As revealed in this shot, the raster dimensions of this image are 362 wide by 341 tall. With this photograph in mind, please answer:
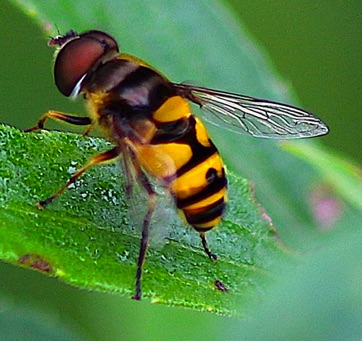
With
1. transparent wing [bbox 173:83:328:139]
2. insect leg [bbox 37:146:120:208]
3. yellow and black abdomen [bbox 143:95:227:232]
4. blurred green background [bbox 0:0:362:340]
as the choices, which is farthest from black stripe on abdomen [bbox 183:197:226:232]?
blurred green background [bbox 0:0:362:340]

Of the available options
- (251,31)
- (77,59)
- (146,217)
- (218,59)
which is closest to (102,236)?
(146,217)

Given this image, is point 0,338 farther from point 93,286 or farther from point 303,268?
point 303,268

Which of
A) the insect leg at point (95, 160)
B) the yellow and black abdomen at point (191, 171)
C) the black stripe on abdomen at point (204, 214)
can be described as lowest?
the black stripe on abdomen at point (204, 214)

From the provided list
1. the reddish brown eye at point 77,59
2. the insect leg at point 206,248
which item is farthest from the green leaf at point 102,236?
the reddish brown eye at point 77,59

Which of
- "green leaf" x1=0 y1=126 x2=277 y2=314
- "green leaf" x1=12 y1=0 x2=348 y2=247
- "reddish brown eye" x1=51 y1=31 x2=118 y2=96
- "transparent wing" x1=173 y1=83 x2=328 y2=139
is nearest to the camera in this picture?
"green leaf" x1=0 y1=126 x2=277 y2=314

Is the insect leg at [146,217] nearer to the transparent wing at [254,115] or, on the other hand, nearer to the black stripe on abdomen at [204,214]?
the black stripe on abdomen at [204,214]

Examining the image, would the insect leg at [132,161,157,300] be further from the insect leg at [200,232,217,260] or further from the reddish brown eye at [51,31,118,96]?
the reddish brown eye at [51,31,118,96]

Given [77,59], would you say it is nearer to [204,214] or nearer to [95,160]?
[95,160]
